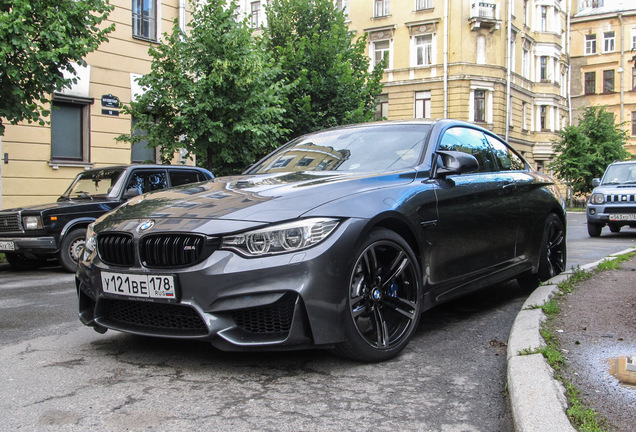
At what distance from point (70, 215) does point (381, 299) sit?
668 centimetres

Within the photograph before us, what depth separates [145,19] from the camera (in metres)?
17.7

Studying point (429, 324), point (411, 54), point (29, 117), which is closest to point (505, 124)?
point (411, 54)

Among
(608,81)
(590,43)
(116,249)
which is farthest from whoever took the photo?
(590,43)

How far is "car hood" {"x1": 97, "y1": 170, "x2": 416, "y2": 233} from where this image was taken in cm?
331

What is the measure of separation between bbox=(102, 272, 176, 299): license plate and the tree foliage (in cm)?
1002

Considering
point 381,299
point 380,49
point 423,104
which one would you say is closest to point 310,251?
point 381,299

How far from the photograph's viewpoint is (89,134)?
15.9 m

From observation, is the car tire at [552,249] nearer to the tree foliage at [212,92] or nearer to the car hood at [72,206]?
the car hood at [72,206]

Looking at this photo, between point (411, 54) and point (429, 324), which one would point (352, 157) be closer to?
point (429, 324)

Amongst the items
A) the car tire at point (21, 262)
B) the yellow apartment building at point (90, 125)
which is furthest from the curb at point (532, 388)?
the yellow apartment building at point (90, 125)

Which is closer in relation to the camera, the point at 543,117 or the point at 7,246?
the point at 7,246

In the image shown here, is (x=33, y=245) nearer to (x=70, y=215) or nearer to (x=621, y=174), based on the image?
(x=70, y=215)

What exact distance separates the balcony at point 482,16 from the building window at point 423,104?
4881 millimetres

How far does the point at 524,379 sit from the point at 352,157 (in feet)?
7.04
